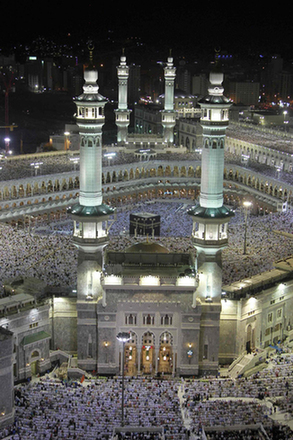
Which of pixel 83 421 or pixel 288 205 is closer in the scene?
pixel 83 421

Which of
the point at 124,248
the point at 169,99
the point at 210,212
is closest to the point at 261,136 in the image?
the point at 169,99

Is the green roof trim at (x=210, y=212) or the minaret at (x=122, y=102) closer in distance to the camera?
the green roof trim at (x=210, y=212)

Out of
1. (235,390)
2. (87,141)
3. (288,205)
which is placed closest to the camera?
→ (235,390)

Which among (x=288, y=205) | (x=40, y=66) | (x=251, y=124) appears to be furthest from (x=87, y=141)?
(x=40, y=66)

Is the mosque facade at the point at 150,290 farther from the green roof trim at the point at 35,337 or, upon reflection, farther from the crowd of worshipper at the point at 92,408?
the crowd of worshipper at the point at 92,408

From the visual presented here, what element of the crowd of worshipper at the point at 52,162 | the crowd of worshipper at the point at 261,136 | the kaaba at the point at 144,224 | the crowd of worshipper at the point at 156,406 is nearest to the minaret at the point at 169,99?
the crowd of worshipper at the point at 52,162

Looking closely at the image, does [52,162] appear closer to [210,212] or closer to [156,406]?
[210,212]

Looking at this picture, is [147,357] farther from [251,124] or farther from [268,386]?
[251,124]
